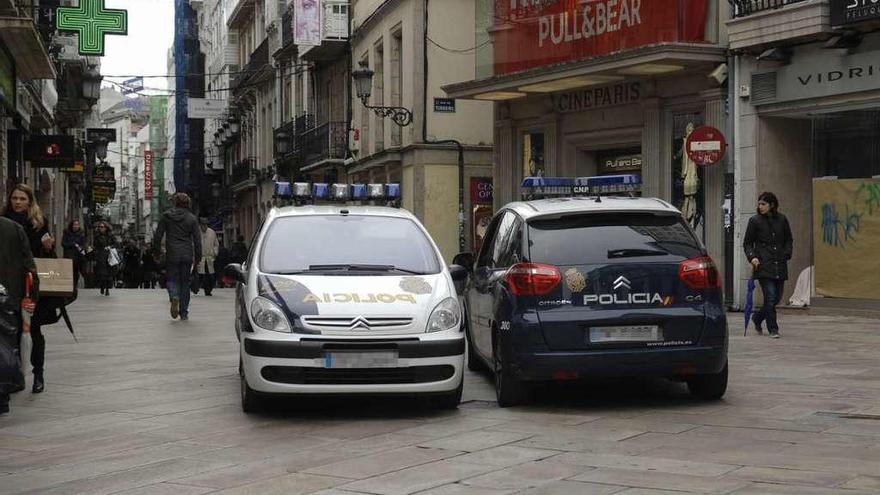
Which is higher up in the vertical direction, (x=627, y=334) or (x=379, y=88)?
(x=379, y=88)

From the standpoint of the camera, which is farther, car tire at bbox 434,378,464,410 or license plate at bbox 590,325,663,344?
car tire at bbox 434,378,464,410

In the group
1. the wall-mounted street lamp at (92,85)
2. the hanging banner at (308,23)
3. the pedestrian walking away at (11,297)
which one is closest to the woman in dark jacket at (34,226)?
the pedestrian walking away at (11,297)

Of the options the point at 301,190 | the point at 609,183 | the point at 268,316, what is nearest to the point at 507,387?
the point at 268,316

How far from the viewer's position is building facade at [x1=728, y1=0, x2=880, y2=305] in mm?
18719

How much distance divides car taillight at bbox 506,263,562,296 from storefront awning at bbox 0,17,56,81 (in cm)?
1373

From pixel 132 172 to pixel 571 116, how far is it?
15265 centimetres

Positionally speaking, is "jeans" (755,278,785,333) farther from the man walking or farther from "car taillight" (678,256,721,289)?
the man walking

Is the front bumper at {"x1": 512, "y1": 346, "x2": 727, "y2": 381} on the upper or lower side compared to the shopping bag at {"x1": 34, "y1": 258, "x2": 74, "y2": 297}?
lower

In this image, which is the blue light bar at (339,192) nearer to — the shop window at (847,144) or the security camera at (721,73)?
the security camera at (721,73)

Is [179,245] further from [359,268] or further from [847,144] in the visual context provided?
[847,144]

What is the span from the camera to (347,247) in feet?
33.2

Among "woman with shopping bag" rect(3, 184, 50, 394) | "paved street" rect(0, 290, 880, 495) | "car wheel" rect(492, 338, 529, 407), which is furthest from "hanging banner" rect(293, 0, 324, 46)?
"car wheel" rect(492, 338, 529, 407)

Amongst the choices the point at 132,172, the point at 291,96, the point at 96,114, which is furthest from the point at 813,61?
the point at 132,172

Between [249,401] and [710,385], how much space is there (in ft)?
11.7
